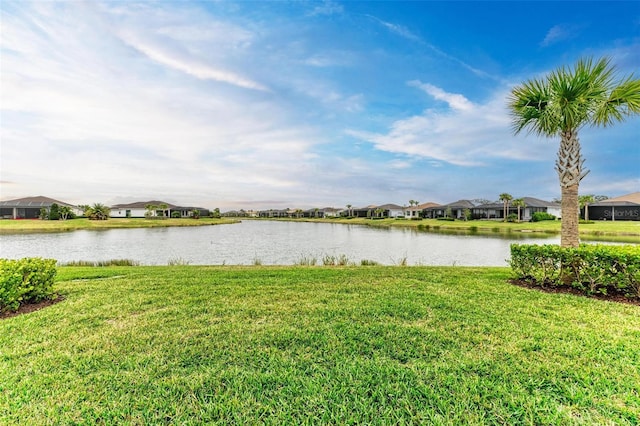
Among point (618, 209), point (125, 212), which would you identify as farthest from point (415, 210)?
point (125, 212)

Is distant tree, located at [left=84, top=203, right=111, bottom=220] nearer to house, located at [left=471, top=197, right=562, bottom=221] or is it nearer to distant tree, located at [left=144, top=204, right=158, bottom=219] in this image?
distant tree, located at [left=144, top=204, right=158, bottom=219]

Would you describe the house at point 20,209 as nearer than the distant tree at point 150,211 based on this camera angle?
Yes

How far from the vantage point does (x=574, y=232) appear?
22.8 feet

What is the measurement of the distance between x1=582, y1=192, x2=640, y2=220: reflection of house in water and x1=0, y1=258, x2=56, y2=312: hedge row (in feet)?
198

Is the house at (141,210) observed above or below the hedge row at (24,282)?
above

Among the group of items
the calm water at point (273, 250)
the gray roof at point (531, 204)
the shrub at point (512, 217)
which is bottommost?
the calm water at point (273, 250)

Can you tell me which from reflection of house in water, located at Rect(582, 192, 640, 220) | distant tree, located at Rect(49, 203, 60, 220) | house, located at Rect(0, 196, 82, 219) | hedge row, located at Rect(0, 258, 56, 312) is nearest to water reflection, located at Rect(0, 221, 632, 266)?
hedge row, located at Rect(0, 258, 56, 312)

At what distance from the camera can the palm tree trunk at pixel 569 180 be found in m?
7.00

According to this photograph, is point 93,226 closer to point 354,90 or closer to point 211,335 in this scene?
point 354,90

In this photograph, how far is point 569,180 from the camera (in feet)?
23.6

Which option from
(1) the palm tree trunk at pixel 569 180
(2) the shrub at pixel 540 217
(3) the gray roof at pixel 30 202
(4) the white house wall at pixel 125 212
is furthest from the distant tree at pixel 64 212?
(2) the shrub at pixel 540 217

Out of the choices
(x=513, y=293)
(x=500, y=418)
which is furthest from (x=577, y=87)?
(x=500, y=418)

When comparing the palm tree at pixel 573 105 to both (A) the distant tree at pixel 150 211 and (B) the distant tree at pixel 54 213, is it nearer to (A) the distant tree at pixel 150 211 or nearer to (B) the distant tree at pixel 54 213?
(B) the distant tree at pixel 54 213

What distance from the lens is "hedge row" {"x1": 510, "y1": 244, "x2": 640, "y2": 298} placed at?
5754mm
